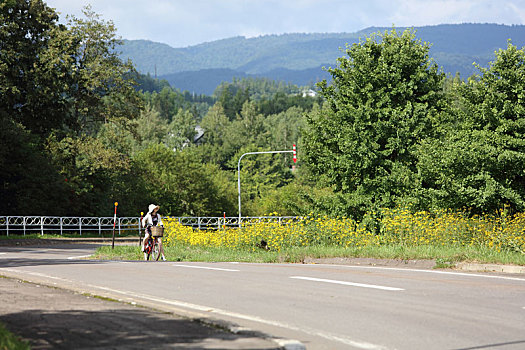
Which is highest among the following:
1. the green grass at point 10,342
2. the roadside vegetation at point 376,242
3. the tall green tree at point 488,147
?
the tall green tree at point 488,147

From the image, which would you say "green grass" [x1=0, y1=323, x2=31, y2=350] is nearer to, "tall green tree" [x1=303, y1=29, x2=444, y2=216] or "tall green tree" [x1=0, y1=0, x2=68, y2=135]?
"tall green tree" [x1=303, y1=29, x2=444, y2=216]

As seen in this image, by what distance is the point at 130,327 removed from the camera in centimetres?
724

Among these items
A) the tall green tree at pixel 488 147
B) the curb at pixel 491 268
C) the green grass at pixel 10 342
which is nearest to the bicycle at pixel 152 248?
the curb at pixel 491 268

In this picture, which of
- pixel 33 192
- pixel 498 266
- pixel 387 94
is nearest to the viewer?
pixel 498 266

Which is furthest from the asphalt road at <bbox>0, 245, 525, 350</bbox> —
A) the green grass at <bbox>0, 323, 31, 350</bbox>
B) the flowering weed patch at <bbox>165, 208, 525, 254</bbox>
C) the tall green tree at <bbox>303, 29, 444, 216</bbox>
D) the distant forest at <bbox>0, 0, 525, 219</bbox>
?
the tall green tree at <bbox>303, 29, 444, 216</bbox>

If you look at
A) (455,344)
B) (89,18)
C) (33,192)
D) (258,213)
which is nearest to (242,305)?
(455,344)

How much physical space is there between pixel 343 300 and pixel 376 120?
22843 mm

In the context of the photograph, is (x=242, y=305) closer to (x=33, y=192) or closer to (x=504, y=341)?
(x=504, y=341)

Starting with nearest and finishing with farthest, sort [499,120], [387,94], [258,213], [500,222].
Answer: [500,222], [499,120], [387,94], [258,213]

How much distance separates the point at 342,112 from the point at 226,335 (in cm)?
2625

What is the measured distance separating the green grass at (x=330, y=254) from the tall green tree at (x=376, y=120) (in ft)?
34.9

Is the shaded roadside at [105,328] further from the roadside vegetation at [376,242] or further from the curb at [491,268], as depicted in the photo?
the roadside vegetation at [376,242]

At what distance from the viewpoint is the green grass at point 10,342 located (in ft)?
19.8

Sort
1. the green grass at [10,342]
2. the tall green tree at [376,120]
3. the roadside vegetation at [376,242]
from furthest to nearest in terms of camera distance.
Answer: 1. the tall green tree at [376,120]
2. the roadside vegetation at [376,242]
3. the green grass at [10,342]
